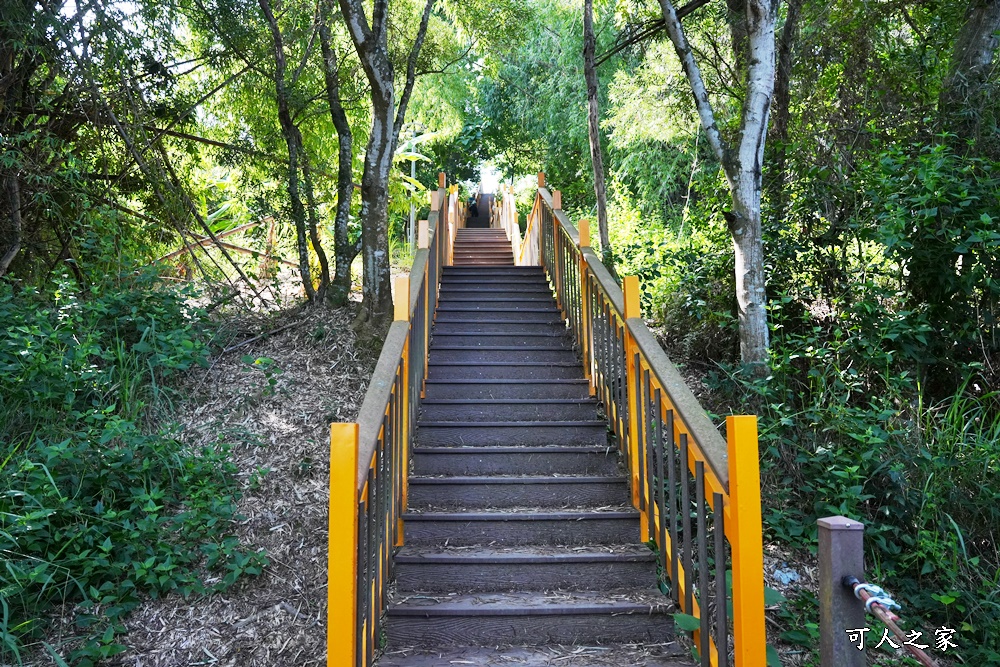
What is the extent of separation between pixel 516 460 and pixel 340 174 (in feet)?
11.6

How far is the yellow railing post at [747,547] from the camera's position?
2.51 m

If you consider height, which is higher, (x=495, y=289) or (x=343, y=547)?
(x=495, y=289)

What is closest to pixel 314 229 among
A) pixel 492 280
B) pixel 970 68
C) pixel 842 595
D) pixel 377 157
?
pixel 377 157

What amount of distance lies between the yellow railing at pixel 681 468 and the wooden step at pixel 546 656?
182 millimetres

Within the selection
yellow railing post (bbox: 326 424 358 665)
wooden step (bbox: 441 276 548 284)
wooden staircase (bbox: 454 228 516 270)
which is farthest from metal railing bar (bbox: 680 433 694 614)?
wooden staircase (bbox: 454 228 516 270)

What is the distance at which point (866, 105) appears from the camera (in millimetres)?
6125

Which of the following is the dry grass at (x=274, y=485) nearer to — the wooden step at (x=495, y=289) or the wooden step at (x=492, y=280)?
the wooden step at (x=495, y=289)

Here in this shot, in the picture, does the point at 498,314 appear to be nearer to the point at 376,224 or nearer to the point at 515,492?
the point at 376,224

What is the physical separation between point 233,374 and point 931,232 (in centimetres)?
511

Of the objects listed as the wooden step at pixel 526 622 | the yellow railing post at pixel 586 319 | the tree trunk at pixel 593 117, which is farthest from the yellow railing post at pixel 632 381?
the tree trunk at pixel 593 117

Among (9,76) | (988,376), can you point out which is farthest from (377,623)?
(9,76)

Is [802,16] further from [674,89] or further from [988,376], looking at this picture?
[988,376]

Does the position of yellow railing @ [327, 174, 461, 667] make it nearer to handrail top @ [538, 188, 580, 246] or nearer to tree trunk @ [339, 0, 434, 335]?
tree trunk @ [339, 0, 434, 335]

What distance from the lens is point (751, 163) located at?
16.6ft
